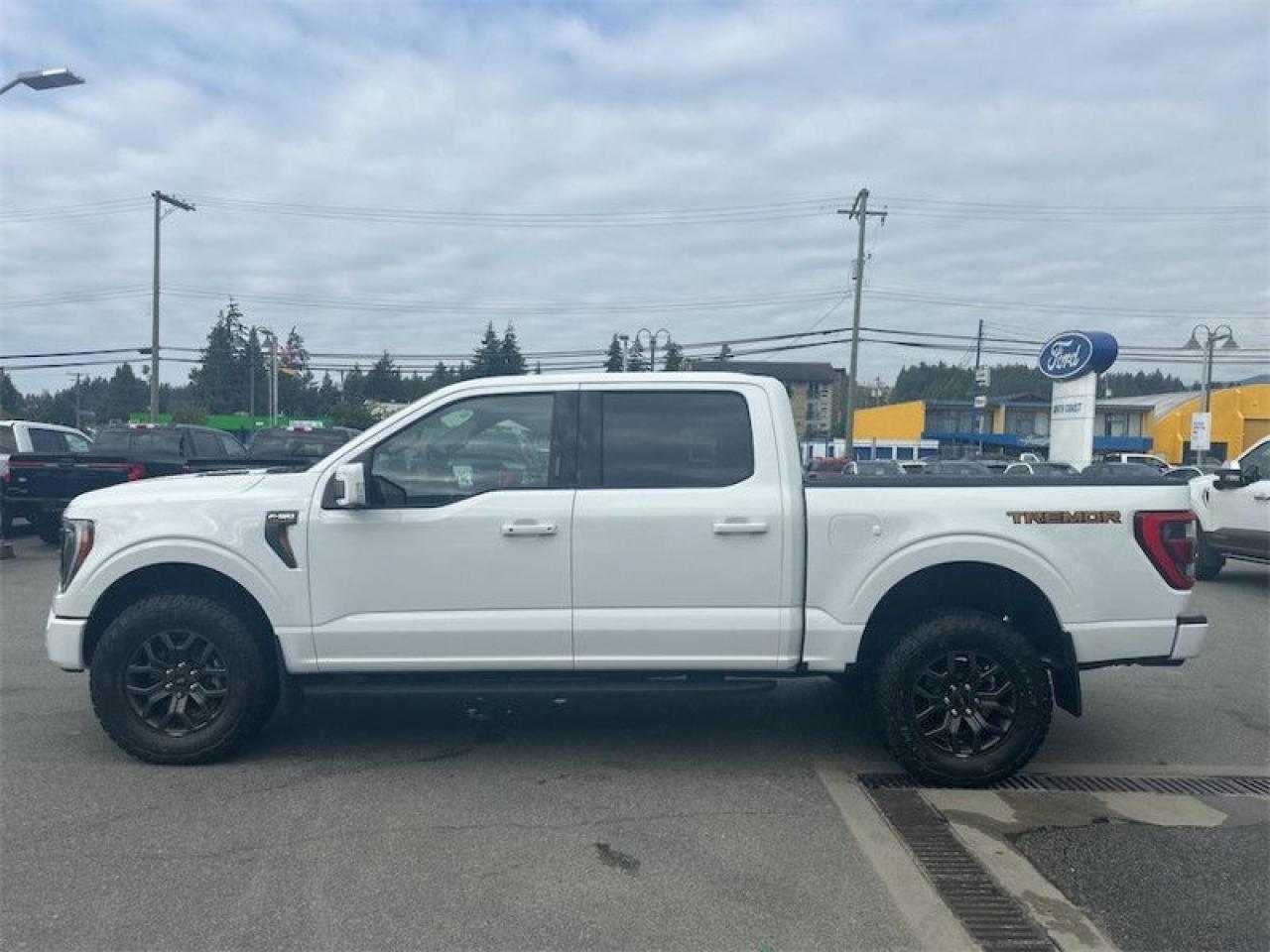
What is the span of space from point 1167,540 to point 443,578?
11.7ft

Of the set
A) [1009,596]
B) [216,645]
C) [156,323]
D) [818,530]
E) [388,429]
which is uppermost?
[156,323]

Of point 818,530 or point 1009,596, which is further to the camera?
point 1009,596

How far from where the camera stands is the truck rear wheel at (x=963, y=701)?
16.2 feet

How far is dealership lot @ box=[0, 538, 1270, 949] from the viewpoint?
361 cm

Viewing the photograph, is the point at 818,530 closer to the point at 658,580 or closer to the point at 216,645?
the point at 658,580

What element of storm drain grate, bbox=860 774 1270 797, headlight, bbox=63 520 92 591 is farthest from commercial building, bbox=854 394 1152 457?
headlight, bbox=63 520 92 591

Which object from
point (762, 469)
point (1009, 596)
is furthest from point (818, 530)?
point (1009, 596)

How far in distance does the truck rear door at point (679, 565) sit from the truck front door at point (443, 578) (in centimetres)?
14

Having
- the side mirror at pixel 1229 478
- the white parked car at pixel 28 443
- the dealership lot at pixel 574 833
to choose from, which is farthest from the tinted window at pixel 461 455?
the white parked car at pixel 28 443

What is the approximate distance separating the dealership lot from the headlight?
1.02 meters

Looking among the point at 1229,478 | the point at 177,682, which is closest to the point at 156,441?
the point at 177,682

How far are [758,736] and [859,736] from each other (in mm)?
594

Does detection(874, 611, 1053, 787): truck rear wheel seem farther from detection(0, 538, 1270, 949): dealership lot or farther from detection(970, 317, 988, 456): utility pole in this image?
detection(970, 317, 988, 456): utility pole

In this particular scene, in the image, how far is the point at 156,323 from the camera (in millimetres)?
35656
